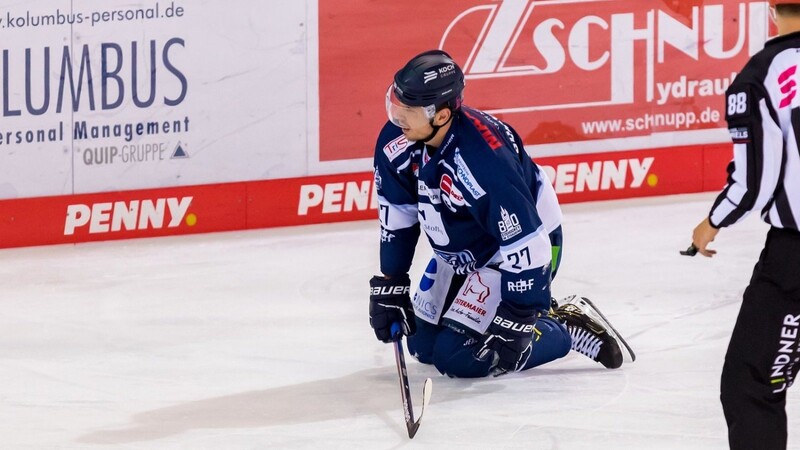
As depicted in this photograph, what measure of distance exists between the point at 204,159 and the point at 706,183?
7.88 feet

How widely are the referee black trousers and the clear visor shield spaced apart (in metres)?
1.21

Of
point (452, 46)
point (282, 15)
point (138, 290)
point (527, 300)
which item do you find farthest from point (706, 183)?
point (527, 300)

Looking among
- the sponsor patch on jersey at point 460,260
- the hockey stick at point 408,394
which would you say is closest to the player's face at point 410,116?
the sponsor patch on jersey at point 460,260

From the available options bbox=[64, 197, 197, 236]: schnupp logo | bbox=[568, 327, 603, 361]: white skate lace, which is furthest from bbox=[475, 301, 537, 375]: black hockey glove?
bbox=[64, 197, 197, 236]: schnupp logo

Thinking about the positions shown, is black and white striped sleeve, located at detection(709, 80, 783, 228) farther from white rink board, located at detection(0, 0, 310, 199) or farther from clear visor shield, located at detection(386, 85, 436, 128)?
white rink board, located at detection(0, 0, 310, 199)

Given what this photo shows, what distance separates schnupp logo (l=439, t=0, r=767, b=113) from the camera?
716 centimetres

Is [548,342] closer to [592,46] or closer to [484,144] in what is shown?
[484,144]

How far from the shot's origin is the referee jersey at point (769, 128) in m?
3.12

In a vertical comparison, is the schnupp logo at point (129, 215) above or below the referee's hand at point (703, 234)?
below

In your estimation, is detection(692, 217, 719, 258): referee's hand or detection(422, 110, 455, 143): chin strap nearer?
detection(692, 217, 719, 258): referee's hand

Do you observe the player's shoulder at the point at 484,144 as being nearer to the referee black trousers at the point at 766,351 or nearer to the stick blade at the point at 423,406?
the stick blade at the point at 423,406

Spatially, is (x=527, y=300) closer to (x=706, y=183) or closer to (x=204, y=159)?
(x=204, y=159)

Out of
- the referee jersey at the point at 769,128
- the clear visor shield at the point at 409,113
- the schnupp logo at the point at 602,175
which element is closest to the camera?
the referee jersey at the point at 769,128

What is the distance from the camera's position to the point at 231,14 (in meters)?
6.62
